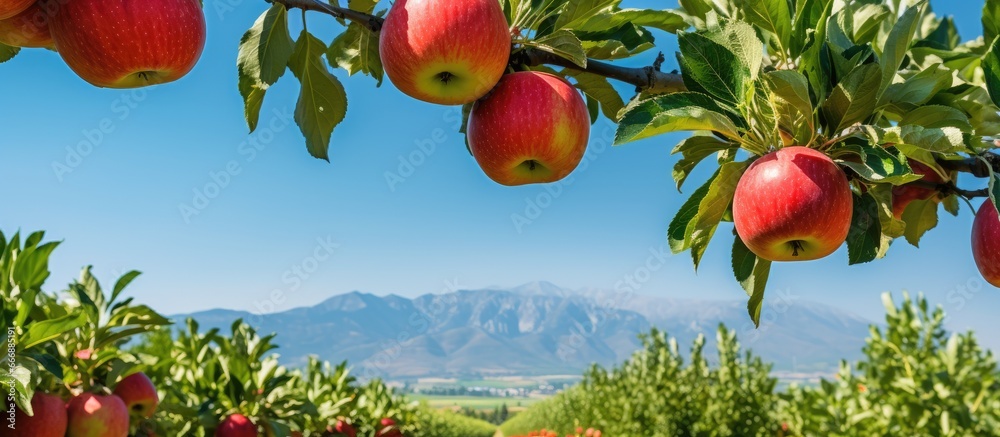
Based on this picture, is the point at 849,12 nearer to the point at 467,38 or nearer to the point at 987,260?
the point at 987,260

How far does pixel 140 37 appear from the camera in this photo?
1.16 metres

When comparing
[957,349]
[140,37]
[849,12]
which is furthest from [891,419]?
[140,37]

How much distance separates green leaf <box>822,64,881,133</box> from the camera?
1.28 m

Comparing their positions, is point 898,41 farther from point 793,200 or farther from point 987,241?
point 987,241

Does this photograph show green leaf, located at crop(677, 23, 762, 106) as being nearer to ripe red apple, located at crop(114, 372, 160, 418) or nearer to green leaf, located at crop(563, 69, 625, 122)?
green leaf, located at crop(563, 69, 625, 122)

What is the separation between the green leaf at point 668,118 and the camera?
116 centimetres

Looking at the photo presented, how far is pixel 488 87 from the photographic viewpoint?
1.49m

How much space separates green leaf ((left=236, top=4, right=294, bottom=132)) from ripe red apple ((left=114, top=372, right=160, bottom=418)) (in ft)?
6.20

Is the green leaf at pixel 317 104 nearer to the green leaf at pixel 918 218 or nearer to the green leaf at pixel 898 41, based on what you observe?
the green leaf at pixel 898 41

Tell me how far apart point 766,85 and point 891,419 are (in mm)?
3683

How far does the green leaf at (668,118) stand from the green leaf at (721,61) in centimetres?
4

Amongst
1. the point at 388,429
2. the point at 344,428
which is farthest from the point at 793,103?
the point at 388,429

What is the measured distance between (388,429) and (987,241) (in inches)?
198

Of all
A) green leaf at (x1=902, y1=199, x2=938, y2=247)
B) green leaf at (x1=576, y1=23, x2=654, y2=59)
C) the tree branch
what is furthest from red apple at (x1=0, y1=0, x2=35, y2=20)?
green leaf at (x1=902, y1=199, x2=938, y2=247)
